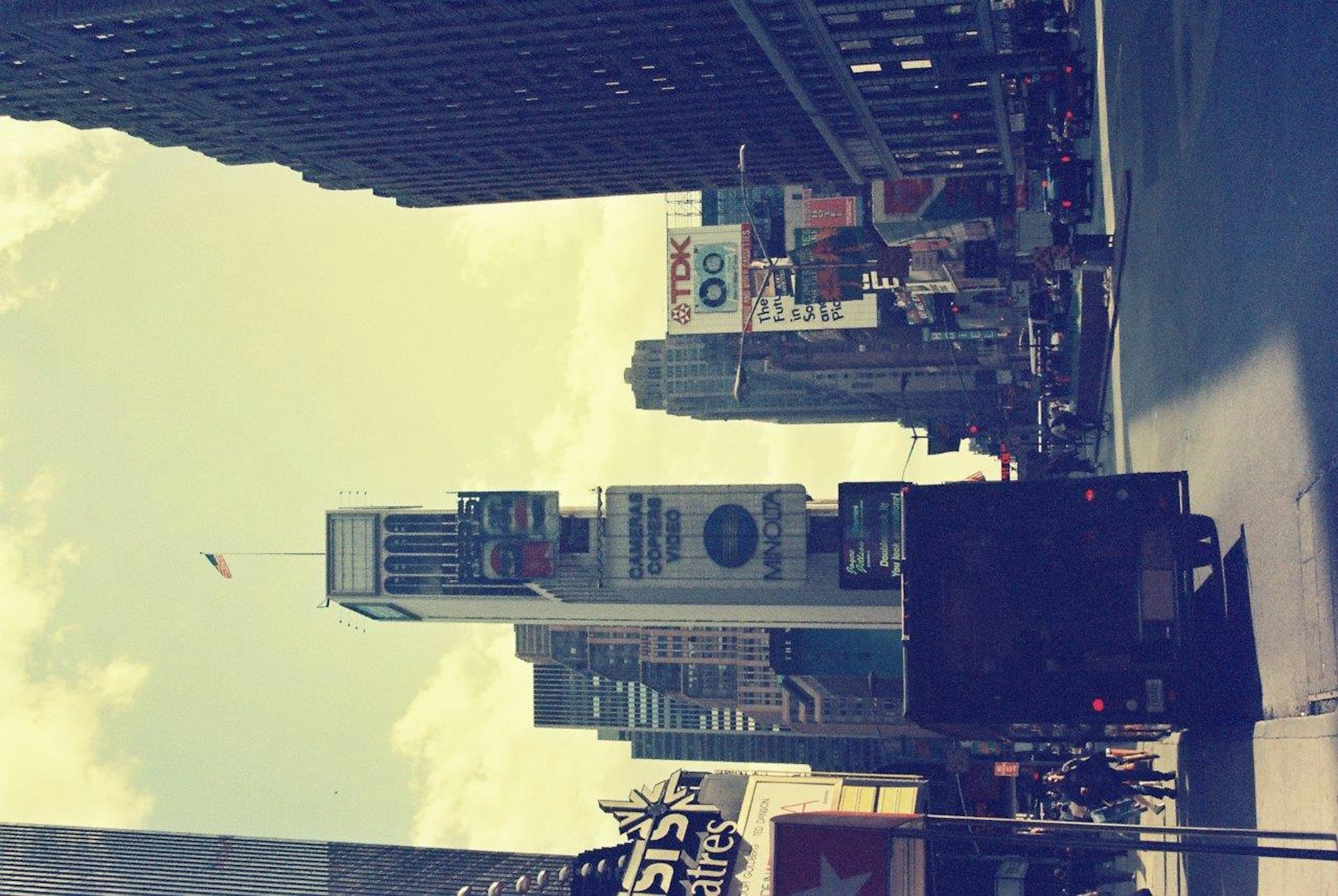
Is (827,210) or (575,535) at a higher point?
(827,210)

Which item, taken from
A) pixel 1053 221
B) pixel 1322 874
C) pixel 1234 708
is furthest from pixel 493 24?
pixel 1322 874

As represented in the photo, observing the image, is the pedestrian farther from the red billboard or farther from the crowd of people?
the red billboard

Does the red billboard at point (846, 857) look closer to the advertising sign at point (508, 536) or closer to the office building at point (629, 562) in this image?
the office building at point (629, 562)

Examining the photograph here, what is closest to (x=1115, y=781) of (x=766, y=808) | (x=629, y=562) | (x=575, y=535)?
(x=766, y=808)

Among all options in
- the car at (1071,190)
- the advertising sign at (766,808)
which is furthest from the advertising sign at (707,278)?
the advertising sign at (766,808)

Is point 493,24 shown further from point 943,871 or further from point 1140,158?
point 943,871

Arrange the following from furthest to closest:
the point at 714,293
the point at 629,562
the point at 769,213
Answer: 1. the point at 714,293
2. the point at 769,213
3. the point at 629,562

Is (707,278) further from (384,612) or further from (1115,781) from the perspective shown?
(1115,781)

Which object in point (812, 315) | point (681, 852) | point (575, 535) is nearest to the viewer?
point (681, 852)
